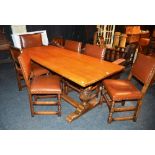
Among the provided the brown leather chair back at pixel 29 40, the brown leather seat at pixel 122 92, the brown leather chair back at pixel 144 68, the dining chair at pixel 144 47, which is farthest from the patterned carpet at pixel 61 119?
the dining chair at pixel 144 47

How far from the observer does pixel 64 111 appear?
8.09 ft

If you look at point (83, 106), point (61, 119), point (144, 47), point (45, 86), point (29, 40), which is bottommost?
point (61, 119)

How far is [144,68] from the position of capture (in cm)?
208

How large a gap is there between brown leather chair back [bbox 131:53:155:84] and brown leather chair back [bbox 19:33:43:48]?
214 cm

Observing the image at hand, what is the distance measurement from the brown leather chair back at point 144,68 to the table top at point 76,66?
25cm

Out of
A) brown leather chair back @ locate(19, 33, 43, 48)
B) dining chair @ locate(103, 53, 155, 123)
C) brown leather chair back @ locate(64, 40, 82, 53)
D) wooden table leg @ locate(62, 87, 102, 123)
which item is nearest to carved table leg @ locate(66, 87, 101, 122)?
wooden table leg @ locate(62, 87, 102, 123)

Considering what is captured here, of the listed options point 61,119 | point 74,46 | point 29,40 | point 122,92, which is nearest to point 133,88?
point 122,92

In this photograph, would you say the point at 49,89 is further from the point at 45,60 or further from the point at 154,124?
the point at 154,124

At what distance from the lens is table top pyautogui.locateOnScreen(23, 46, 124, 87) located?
1.83 metres

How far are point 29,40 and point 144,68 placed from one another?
2.35 m

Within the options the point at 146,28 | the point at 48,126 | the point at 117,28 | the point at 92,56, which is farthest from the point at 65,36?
the point at 146,28

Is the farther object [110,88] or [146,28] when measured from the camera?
[146,28]

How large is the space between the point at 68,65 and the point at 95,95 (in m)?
0.83

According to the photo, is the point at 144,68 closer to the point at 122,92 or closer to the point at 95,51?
the point at 122,92
